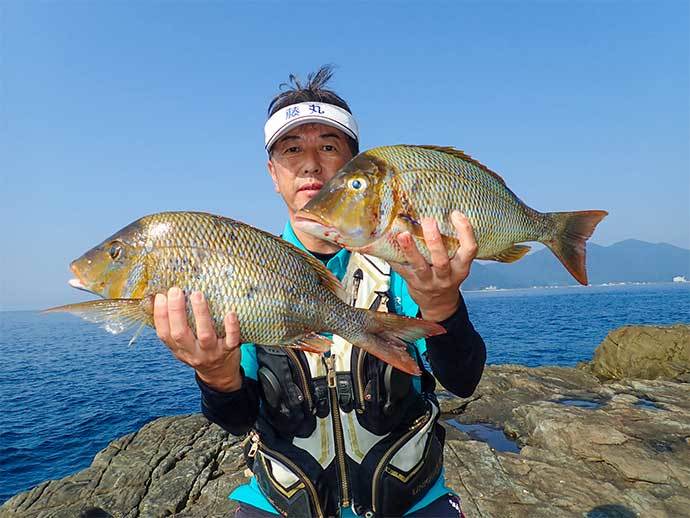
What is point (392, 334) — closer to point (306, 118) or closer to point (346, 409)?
point (346, 409)

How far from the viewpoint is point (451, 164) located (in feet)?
9.70

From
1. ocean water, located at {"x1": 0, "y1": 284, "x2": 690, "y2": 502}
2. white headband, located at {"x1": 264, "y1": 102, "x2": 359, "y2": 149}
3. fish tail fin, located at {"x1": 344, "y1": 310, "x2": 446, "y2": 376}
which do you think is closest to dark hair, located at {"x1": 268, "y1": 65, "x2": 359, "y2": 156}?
white headband, located at {"x1": 264, "y1": 102, "x2": 359, "y2": 149}

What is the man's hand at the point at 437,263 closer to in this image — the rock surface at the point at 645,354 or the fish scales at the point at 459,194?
the fish scales at the point at 459,194

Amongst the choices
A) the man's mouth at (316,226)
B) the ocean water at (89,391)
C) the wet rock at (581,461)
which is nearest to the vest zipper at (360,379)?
the man's mouth at (316,226)

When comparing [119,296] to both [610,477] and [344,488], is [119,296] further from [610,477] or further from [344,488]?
[610,477]

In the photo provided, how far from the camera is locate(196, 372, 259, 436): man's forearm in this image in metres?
3.12

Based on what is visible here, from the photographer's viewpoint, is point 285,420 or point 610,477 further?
point 610,477

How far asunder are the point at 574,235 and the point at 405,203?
1584 mm

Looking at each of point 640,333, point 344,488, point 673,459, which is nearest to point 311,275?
point 344,488

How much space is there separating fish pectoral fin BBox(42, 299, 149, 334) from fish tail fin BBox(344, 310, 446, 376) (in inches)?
57.8

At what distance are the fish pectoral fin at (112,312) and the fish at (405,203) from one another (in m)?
1.22

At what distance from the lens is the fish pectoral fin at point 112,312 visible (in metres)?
2.59

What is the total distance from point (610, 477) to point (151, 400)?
909 inches

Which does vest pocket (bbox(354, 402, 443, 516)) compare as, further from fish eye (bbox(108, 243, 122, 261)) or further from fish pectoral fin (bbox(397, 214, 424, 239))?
fish eye (bbox(108, 243, 122, 261))
